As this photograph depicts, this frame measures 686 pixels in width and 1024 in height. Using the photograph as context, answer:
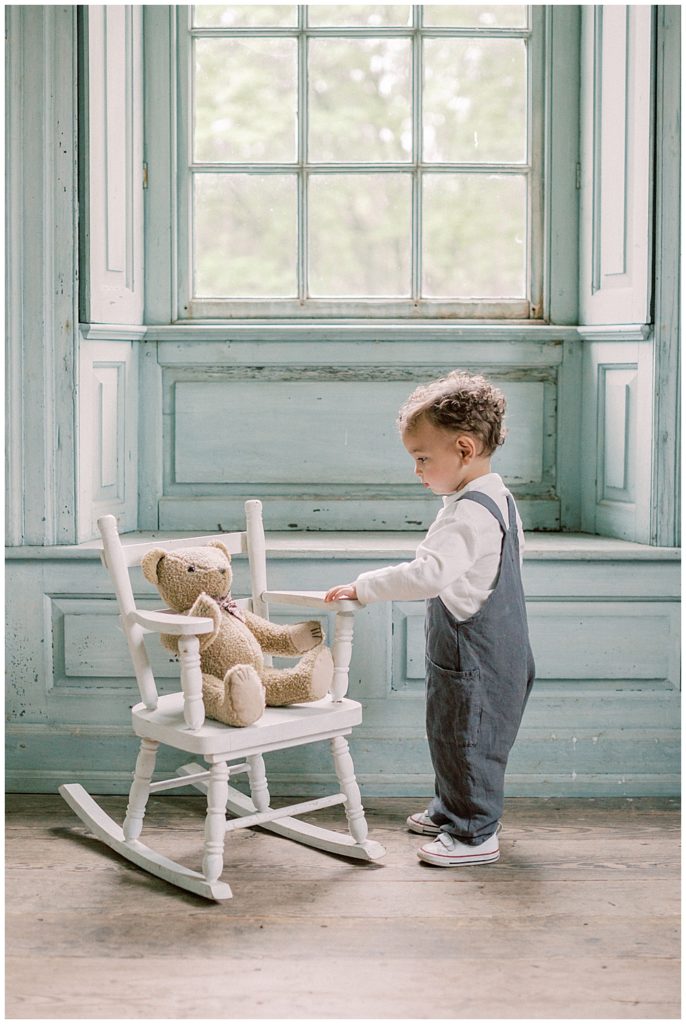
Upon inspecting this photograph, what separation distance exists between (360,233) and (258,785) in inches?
67.4

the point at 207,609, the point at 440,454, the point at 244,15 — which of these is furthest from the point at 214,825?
the point at 244,15

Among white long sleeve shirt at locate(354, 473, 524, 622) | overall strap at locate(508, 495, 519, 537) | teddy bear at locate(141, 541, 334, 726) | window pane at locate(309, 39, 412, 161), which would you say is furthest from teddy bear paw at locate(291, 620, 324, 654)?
window pane at locate(309, 39, 412, 161)

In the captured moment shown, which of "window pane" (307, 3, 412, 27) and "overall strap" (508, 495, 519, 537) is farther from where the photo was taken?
"window pane" (307, 3, 412, 27)

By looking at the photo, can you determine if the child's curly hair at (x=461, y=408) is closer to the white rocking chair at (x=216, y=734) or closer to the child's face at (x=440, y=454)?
the child's face at (x=440, y=454)

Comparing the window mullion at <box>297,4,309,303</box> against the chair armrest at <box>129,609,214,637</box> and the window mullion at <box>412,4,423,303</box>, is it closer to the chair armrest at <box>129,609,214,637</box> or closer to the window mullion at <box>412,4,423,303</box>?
the window mullion at <box>412,4,423,303</box>

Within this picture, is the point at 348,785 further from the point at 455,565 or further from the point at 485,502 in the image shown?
the point at 485,502

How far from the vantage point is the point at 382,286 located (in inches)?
139

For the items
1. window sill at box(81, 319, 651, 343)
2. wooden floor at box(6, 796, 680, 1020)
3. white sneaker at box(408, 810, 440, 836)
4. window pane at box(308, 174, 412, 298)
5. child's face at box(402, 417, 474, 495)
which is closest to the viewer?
wooden floor at box(6, 796, 680, 1020)

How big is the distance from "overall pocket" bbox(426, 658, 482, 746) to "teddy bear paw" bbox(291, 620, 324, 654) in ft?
0.94

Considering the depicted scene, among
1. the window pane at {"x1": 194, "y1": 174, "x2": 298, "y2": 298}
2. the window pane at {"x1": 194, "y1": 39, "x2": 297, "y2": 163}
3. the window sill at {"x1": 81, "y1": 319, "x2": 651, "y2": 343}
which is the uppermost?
the window pane at {"x1": 194, "y1": 39, "x2": 297, "y2": 163}

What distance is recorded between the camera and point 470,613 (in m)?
2.57

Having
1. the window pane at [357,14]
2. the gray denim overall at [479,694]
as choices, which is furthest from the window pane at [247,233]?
the gray denim overall at [479,694]

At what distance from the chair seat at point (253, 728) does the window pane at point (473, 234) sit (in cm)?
152

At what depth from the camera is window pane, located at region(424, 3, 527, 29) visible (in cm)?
345
